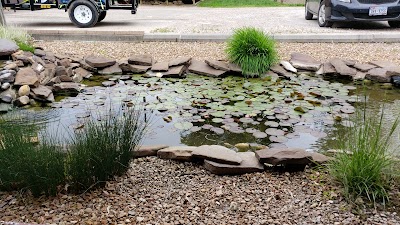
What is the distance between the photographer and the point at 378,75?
5102mm

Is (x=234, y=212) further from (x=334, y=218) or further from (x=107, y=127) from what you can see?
(x=107, y=127)

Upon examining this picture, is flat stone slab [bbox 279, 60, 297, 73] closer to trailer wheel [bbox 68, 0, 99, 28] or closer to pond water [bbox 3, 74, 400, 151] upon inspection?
pond water [bbox 3, 74, 400, 151]

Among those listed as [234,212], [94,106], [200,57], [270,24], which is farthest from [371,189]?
[270,24]

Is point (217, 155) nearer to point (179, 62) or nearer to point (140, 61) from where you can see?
point (179, 62)

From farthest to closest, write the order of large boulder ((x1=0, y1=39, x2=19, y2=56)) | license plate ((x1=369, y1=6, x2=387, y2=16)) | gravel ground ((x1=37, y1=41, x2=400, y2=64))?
license plate ((x1=369, y1=6, x2=387, y2=16)), gravel ground ((x1=37, y1=41, x2=400, y2=64)), large boulder ((x1=0, y1=39, x2=19, y2=56))

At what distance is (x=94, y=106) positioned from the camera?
430 centimetres

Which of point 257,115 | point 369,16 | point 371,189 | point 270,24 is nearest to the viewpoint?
point 371,189

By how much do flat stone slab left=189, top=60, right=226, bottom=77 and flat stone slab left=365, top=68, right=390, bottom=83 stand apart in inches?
69.3

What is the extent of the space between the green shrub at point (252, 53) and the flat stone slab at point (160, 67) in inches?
32.2

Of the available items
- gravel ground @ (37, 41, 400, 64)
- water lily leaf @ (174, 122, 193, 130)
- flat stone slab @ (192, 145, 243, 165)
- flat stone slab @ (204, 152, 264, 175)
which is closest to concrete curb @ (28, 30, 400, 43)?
gravel ground @ (37, 41, 400, 64)

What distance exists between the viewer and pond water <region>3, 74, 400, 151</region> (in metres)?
3.60

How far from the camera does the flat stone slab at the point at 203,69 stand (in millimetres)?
5359

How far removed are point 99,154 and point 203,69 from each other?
3244mm

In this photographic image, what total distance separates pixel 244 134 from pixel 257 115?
0.47m
